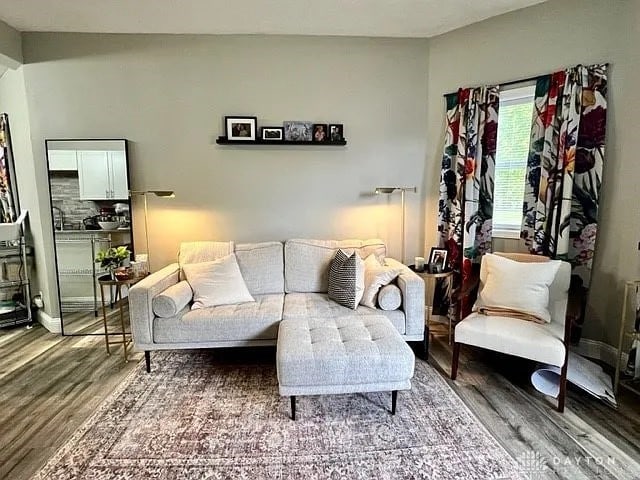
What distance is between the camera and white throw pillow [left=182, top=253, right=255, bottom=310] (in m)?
3.07

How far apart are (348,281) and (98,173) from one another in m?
2.54

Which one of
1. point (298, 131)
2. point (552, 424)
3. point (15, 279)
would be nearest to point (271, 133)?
point (298, 131)

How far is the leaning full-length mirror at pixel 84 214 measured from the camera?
3619 mm

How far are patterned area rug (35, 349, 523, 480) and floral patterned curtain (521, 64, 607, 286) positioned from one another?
149 centimetres

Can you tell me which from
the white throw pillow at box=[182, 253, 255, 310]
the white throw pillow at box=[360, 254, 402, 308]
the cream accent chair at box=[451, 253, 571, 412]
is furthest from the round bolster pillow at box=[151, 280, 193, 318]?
the cream accent chair at box=[451, 253, 571, 412]

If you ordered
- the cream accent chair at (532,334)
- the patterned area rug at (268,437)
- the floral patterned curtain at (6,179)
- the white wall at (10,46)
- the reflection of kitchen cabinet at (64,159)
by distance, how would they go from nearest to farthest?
1. the patterned area rug at (268,437)
2. the cream accent chair at (532,334)
3. the white wall at (10,46)
4. the reflection of kitchen cabinet at (64,159)
5. the floral patterned curtain at (6,179)

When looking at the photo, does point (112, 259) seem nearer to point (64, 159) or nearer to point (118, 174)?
point (118, 174)

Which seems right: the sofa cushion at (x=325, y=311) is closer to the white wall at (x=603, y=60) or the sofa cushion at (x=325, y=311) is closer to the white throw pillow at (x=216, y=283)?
the white throw pillow at (x=216, y=283)

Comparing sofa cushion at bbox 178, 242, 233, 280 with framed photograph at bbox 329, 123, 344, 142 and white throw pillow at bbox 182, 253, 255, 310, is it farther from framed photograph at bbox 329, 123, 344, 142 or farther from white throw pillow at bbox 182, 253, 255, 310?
framed photograph at bbox 329, 123, 344, 142

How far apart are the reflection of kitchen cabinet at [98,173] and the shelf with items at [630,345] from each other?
4159 mm

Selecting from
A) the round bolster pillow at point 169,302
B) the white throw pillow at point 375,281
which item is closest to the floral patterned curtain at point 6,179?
the round bolster pillow at point 169,302

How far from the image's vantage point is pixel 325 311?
301cm

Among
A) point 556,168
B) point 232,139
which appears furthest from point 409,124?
point 232,139

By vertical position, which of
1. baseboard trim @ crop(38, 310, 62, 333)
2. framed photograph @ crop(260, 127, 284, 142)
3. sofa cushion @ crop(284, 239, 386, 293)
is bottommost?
baseboard trim @ crop(38, 310, 62, 333)
